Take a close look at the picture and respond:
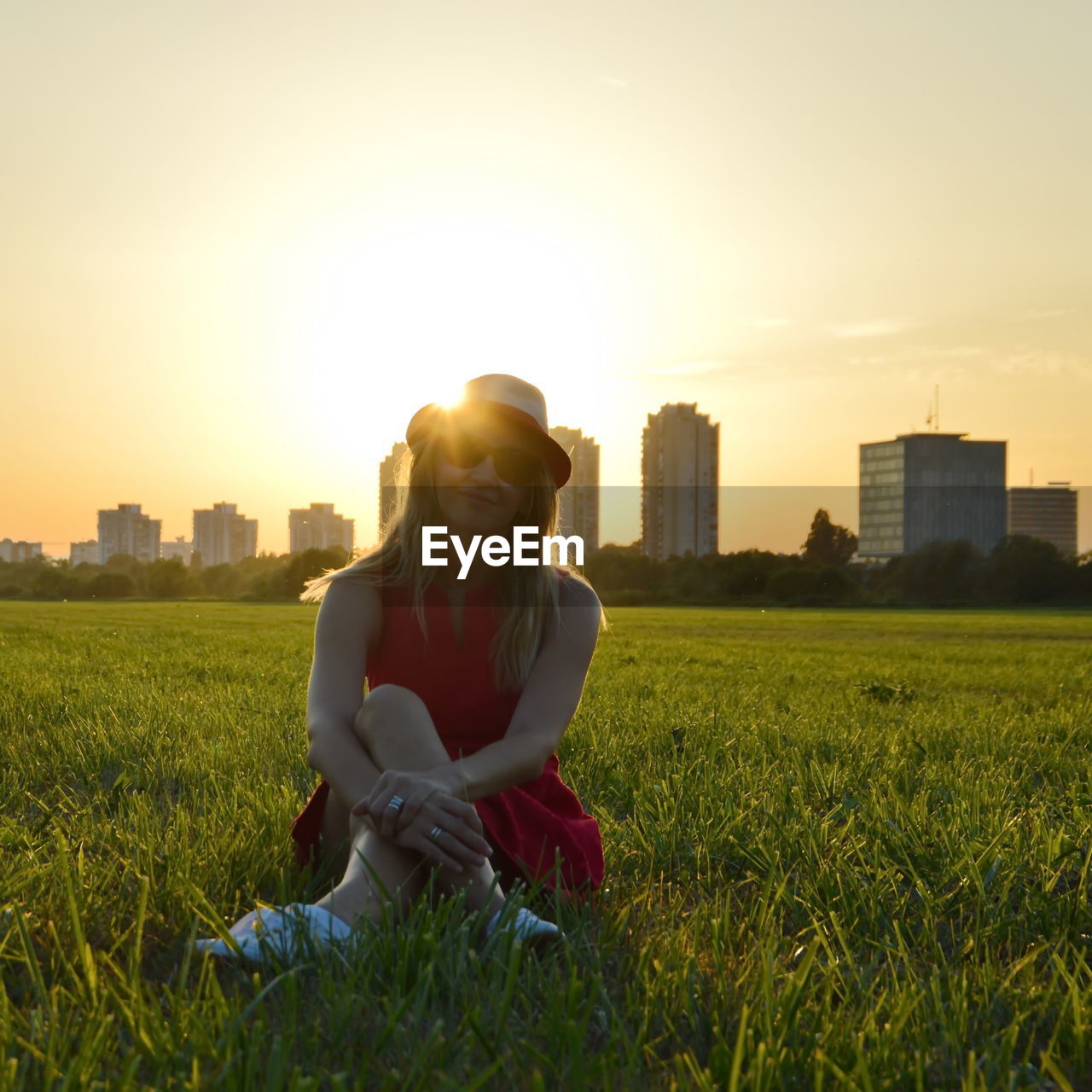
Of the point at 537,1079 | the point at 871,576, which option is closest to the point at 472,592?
the point at 537,1079

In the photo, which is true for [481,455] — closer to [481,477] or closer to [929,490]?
[481,477]

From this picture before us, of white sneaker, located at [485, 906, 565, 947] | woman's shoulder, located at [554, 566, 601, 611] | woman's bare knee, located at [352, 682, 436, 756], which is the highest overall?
woman's shoulder, located at [554, 566, 601, 611]

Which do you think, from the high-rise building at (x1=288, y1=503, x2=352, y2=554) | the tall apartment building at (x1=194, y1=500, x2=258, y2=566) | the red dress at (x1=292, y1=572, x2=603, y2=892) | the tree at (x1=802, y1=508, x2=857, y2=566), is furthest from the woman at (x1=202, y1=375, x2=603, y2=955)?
the tall apartment building at (x1=194, y1=500, x2=258, y2=566)

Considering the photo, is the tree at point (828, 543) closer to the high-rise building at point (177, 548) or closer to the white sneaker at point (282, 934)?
the white sneaker at point (282, 934)

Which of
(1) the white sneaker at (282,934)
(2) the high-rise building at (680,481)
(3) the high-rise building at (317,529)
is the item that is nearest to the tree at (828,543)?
(2) the high-rise building at (680,481)

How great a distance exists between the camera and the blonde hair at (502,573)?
3.26 metres

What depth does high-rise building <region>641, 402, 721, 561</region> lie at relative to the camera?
110 m

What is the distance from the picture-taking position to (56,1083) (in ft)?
5.67

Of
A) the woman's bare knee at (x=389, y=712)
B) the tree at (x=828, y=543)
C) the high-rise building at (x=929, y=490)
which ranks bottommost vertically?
the woman's bare knee at (x=389, y=712)

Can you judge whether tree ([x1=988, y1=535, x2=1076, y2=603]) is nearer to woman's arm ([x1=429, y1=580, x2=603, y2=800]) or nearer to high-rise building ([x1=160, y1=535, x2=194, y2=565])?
woman's arm ([x1=429, y1=580, x2=603, y2=800])

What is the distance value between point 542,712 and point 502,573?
0.52 metres

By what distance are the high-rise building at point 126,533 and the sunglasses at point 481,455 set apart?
17355 cm

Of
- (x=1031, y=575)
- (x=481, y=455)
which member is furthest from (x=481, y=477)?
(x=1031, y=575)

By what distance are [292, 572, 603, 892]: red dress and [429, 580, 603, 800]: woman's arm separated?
151mm
